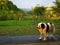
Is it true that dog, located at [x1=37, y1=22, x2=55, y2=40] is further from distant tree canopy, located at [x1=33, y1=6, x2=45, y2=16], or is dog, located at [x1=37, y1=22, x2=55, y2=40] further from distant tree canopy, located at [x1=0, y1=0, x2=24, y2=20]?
distant tree canopy, located at [x1=0, y1=0, x2=24, y2=20]

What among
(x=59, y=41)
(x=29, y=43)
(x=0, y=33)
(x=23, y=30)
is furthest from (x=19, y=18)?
(x=59, y=41)

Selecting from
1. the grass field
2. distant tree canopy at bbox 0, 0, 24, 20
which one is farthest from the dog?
distant tree canopy at bbox 0, 0, 24, 20

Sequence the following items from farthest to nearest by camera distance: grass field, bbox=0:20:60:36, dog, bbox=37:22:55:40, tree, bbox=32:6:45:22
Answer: tree, bbox=32:6:45:22 → grass field, bbox=0:20:60:36 → dog, bbox=37:22:55:40

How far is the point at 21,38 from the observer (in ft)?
19.7

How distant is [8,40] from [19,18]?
101 centimetres

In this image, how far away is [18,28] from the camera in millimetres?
6316

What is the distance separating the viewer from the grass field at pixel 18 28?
6.27m

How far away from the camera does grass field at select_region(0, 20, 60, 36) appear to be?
627 centimetres

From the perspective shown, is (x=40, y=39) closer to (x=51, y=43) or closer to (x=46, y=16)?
(x=51, y=43)

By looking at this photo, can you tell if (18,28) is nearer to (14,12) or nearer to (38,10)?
(14,12)

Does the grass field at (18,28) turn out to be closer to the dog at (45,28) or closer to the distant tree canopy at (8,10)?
the distant tree canopy at (8,10)

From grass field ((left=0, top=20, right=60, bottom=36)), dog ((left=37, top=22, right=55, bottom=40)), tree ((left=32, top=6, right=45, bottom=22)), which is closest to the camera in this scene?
dog ((left=37, top=22, right=55, bottom=40))

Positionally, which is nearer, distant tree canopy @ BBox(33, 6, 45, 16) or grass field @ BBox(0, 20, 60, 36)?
grass field @ BBox(0, 20, 60, 36)

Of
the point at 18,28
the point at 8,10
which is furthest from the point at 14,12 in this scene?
the point at 18,28
